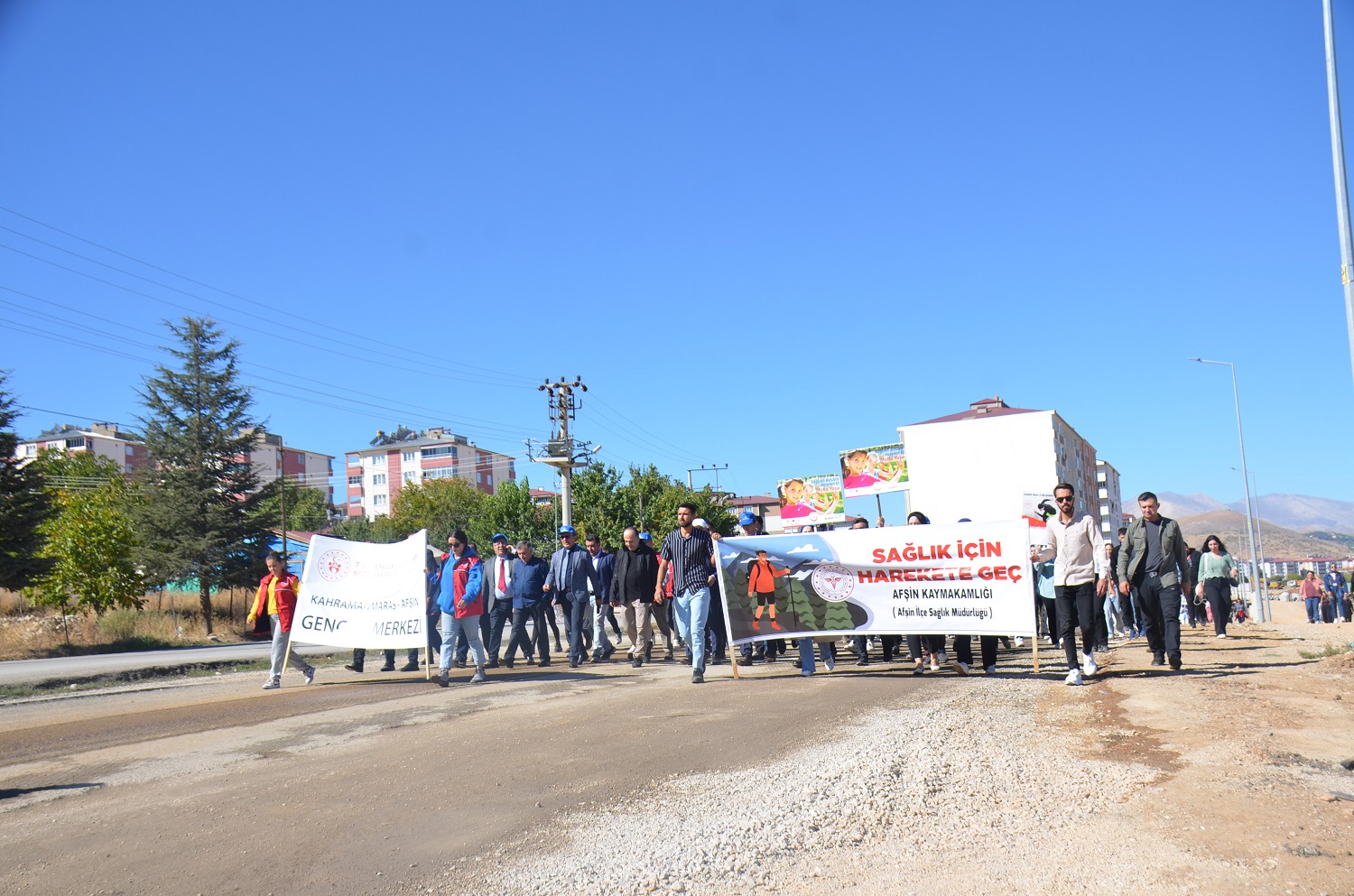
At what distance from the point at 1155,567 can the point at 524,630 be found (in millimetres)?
8421

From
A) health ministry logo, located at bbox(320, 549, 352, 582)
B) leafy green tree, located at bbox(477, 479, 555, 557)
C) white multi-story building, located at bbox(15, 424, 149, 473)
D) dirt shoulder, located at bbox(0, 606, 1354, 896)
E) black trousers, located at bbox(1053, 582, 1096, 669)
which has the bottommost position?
dirt shoulder, located at bbox(0, 606, 1354, 896)

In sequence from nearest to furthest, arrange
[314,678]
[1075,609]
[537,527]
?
[1075,609] → [314,678] → [537,527]

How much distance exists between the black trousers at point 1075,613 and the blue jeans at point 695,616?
3.67 meters

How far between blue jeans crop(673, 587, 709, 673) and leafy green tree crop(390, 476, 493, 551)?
90.2 metres

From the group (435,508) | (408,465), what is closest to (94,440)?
(408,465)

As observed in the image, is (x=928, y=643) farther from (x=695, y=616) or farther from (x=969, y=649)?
(x=695, y=616)

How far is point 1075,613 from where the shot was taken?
977cm

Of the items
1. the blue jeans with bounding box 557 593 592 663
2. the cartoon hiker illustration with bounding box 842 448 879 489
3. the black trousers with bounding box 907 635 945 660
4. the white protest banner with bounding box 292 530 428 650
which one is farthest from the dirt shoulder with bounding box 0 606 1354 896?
the cartoon hiker illustration with bounding box 842 448 879 489

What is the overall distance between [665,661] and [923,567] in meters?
5.05

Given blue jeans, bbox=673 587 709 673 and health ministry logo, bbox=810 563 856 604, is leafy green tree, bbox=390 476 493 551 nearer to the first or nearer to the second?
blue jeans, bbox=673 587 709 673

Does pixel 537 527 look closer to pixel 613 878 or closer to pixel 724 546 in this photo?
pixel 724 546

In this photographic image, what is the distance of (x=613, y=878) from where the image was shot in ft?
13.3

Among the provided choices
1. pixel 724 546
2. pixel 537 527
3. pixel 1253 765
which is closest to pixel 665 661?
pixel 724 546

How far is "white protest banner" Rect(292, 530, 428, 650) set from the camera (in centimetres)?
1234
